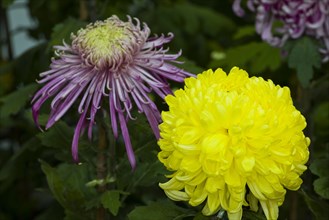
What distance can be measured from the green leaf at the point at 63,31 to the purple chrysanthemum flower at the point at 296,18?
0.40 metres

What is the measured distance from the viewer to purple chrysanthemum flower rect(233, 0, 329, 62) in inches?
68.6

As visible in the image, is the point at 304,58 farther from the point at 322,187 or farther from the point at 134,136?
the point at 134,136

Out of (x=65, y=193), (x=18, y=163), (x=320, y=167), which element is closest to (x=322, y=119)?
(x=320, y=167)

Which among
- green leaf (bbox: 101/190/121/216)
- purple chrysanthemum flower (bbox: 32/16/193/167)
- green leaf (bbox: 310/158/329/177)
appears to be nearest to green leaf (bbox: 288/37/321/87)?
green leaf (bbox: 310/158/329/177)

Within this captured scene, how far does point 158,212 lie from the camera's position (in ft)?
4.27

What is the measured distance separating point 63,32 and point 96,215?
47 centimetres

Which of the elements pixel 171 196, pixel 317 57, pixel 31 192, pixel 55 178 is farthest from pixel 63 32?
pixel 31 192

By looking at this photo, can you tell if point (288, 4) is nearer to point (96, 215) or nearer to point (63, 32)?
point (63, 32)

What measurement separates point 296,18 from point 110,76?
587mm

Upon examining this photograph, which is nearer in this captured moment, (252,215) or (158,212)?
(252,215)

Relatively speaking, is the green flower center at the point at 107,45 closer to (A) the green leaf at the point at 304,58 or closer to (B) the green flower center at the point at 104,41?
(B) the green flower center at the point at 104,41

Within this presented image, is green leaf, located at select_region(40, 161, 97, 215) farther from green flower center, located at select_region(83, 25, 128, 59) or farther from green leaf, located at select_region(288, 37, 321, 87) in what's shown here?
green leaf, located at select_region(288, 37, 321, 87)

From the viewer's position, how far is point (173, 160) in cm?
110

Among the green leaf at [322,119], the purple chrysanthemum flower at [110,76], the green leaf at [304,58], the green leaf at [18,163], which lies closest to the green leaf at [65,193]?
the purple chrysanthemum flower at [110,76]
